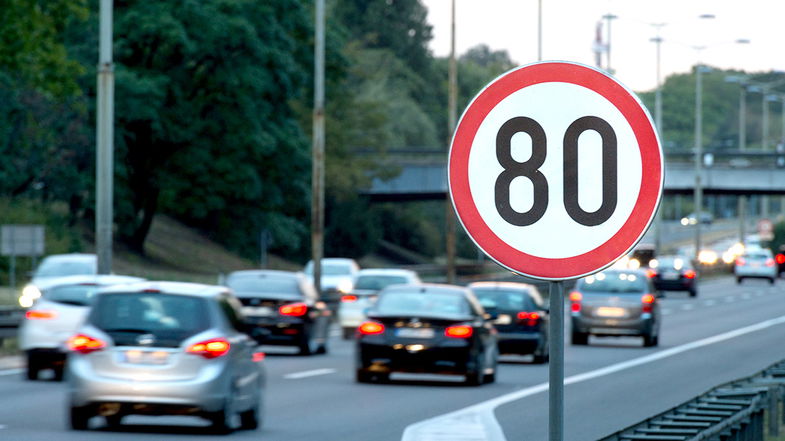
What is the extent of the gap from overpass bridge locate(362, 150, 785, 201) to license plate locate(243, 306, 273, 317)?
54.2 m

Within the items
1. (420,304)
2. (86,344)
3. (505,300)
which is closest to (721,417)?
(86,344)

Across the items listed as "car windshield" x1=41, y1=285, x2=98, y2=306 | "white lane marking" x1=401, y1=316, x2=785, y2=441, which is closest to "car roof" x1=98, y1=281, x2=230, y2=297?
"white lane marking" x1=401, y1=316, x2=785, y2=441

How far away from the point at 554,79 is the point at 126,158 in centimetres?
5844

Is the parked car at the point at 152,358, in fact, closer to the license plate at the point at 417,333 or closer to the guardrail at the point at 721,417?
the guardrail at the point at 721,417

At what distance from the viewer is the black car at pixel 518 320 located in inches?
1186

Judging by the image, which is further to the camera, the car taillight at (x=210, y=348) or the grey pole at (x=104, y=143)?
the grey pole at (x=104, y=143)

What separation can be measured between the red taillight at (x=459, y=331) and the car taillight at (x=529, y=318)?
6156 mm

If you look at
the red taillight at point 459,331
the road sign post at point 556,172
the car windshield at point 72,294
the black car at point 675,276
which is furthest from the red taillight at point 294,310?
the black car at point 675,276

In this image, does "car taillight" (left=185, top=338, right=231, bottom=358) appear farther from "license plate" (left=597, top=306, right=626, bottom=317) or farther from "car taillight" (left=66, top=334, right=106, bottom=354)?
"license plate" (left=597, top=306, right=626, bottom=317)

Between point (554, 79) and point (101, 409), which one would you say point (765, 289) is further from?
point (554, 79)

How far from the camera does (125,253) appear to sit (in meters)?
65.0

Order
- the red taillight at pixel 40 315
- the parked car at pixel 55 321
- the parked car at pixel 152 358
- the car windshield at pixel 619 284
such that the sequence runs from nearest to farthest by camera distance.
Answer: the parked car at pixel 152 358 < the parked car at pixel 55 321 < the red taillight at pixel 40 315 < the car windshield at pixel 619 284

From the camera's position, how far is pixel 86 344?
16.2 metres

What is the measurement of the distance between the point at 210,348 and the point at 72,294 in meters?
7.65
